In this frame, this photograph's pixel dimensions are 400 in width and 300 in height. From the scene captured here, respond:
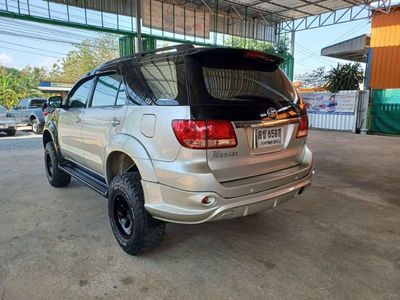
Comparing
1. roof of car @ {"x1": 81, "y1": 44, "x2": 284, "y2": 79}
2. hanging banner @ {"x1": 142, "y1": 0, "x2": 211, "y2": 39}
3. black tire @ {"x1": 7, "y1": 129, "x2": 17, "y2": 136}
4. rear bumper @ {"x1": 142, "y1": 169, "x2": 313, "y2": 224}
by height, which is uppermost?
hanging banner @ {"x1": 142, "y1": 0, "x2": 211, "y2": 39}

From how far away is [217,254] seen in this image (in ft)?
8.57

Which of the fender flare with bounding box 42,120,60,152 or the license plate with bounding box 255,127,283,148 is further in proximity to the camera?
the fender flare with bounding box 42,120,60,152

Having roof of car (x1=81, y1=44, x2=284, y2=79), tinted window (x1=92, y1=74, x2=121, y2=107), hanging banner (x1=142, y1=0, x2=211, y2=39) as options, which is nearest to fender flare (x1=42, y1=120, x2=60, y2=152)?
tinted window (x1=92, y1=74, x2=121, y2=107)

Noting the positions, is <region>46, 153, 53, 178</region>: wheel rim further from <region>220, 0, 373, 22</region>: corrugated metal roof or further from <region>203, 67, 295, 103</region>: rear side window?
<region>220, 0, 373, 22</region>: corrugated metal roof

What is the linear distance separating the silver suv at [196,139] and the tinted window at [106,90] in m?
0.02

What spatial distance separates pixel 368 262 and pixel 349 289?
47cm

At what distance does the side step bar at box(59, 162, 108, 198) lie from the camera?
3.03m

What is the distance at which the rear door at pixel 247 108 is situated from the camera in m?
2.09

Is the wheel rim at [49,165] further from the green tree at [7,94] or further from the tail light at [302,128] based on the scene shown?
Answer: the green tree at [7,94]

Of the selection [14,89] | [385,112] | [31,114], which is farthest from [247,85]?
[14,89]

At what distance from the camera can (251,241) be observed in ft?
9.32

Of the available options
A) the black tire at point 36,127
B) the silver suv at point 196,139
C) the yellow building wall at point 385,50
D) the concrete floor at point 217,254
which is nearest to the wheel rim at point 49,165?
the concrete floor at point 217,254

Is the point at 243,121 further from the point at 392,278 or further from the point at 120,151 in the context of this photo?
the point at 392,278

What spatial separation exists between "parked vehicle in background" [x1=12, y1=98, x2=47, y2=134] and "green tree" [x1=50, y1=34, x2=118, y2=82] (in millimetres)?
19687
